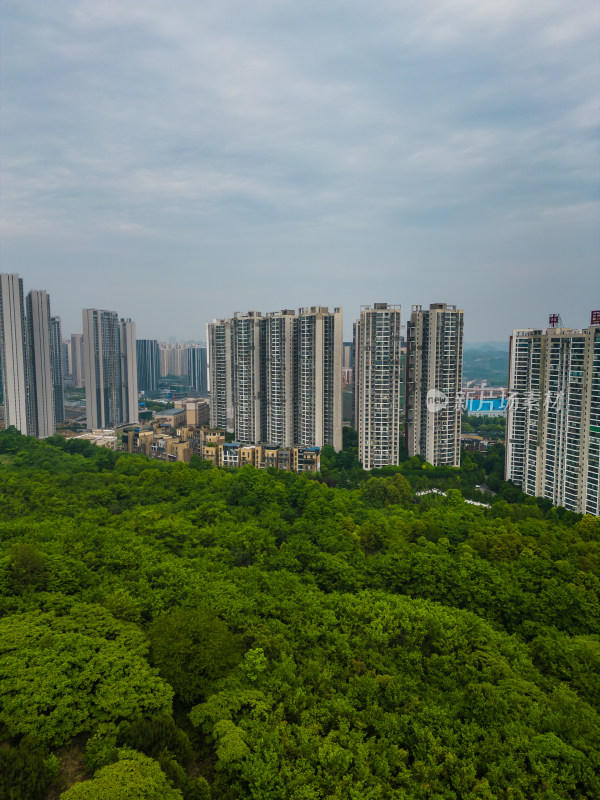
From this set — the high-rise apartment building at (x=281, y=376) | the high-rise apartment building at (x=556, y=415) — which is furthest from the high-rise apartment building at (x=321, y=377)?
the high-rise apartment building at (x=556, y=415)

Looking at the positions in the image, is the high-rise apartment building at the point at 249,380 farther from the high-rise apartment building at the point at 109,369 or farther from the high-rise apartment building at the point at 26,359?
the high-rise apartment building at the point at 109,369

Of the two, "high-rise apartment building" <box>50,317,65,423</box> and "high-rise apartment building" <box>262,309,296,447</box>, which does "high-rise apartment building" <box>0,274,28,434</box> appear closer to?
"high-rise apartment building" <box>50,317,65,423</box>

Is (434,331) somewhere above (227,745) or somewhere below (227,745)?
above

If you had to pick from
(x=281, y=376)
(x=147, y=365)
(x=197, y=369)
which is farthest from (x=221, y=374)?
(x=197, y=369)

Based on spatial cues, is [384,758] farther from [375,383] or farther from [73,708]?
[375,383]

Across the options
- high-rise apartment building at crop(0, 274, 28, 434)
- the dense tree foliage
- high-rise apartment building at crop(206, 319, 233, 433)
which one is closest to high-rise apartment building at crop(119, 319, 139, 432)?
high-rise apartment building at crop(0, 274, 28, 434)

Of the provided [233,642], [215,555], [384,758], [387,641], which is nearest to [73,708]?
[233,642]
